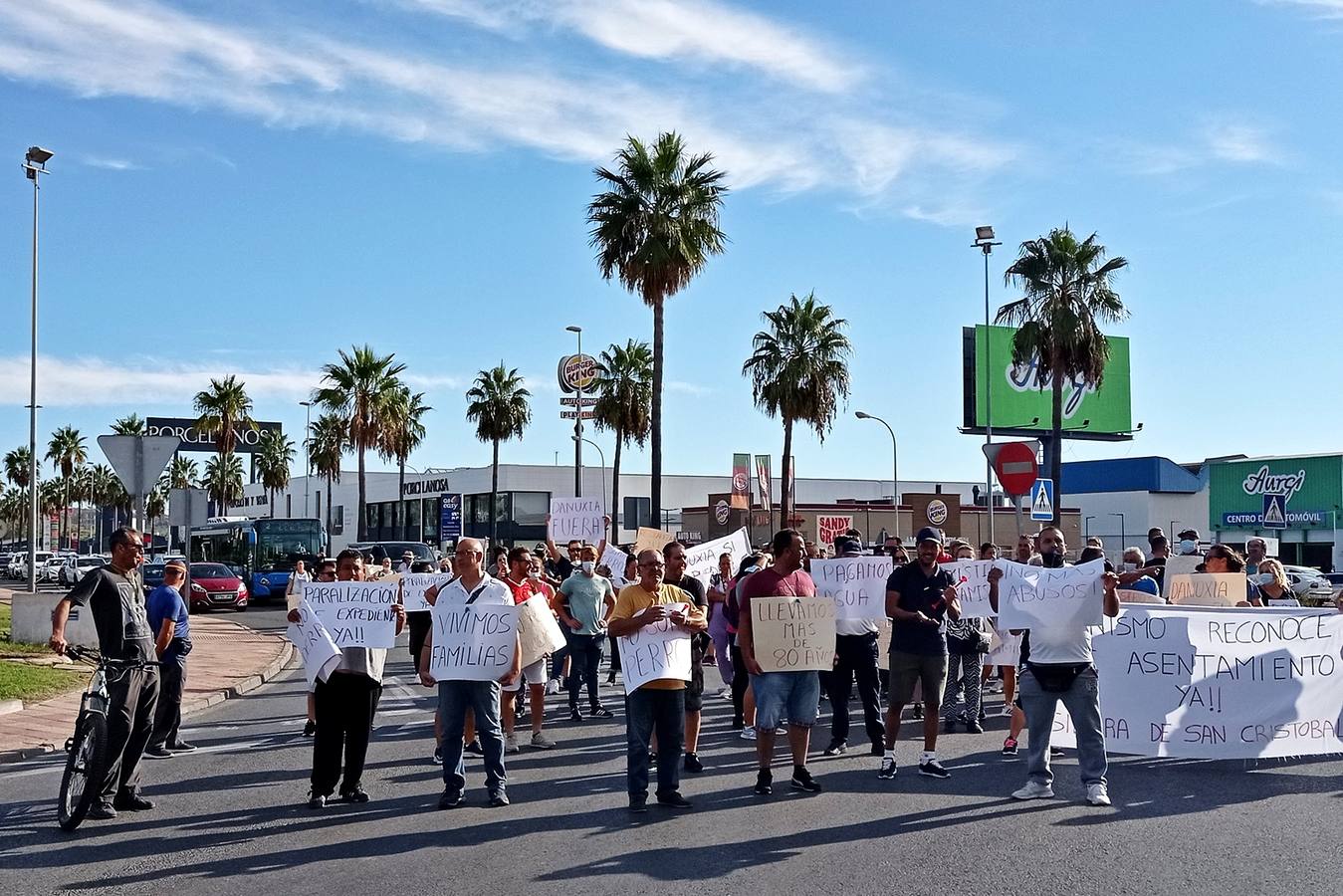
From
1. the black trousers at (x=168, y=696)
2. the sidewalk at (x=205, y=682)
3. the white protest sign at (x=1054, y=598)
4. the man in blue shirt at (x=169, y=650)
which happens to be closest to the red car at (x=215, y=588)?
the sidewalk at (x=205, y=682)

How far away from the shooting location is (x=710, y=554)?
15906 millimetres

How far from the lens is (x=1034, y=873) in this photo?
22.4 ft

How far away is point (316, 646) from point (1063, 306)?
34.8 metres

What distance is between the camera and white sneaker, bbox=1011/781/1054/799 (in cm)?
881

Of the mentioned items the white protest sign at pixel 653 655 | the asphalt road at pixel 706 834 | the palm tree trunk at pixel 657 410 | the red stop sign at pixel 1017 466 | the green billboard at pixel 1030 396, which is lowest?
the asphalt road at pixel 706 834

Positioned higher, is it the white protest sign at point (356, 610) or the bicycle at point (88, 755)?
the white protest sign at point (356, 610)

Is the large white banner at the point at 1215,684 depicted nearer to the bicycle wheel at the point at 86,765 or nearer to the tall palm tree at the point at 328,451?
the bicycle wheel at the point at 86,765

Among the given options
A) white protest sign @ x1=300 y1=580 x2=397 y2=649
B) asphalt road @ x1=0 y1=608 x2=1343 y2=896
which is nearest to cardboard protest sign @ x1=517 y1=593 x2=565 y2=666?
asphalt road @ x1=0 y1=608 x2=1343 y2=896

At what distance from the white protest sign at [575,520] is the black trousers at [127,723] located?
13.3 meters

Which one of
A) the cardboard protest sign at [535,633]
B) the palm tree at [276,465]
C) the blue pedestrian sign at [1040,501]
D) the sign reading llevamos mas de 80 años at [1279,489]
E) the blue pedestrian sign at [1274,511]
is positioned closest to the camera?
the cardboard protest sign at [535,633]

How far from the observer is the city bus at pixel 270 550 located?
146ft

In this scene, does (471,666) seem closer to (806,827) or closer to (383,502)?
(806,827)

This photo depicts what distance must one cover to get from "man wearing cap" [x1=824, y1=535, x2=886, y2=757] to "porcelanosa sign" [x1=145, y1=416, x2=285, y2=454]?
58.5 meters

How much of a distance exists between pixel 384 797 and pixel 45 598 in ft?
52.4
